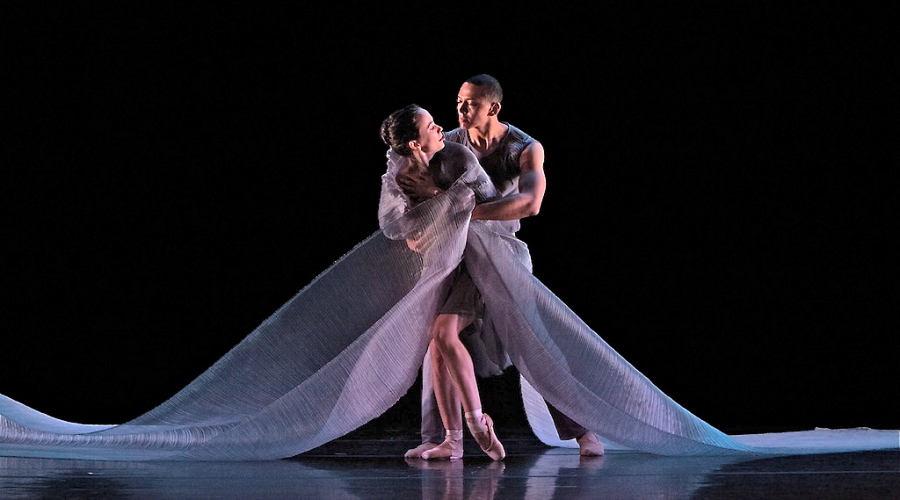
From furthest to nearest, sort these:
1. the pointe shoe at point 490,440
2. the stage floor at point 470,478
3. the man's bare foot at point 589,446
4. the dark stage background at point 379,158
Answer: the dark stage background at point 379,158, the man's bare foot at point 589,446, the pointe shoe at point 490,440, the stage floor at point 470,478

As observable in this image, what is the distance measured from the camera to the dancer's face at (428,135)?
3006 mm

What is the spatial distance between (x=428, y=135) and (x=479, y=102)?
0.25 m

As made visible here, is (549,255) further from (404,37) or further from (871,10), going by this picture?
(871,10)

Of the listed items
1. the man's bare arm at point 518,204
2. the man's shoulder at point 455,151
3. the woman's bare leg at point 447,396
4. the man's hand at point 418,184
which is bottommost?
the woman's bare leg at point 447,396

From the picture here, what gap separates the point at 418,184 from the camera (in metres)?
3.07

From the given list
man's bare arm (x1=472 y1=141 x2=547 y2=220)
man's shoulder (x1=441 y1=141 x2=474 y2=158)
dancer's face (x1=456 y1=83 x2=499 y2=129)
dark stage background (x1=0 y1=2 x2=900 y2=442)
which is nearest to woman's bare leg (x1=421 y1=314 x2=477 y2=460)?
man's bare arm (x1=472 y1=141 x2=547 y2=220)

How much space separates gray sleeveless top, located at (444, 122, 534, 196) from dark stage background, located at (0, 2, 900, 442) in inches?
54.7

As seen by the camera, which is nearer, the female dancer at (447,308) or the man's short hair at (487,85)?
the female dancer at (447,308)

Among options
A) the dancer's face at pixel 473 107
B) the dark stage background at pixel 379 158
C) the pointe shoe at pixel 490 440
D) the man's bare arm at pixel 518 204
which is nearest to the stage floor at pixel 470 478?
the pointe shoe at pixel 490 440

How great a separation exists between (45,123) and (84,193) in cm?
28

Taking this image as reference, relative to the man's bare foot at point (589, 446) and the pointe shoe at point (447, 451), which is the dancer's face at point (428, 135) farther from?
the man's bare foot at point (589, 446)

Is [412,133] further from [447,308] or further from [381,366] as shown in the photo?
[381,366]

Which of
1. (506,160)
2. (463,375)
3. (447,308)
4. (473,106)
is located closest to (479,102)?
(473,106)

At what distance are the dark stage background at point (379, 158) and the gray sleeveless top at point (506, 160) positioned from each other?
1.39 metres
